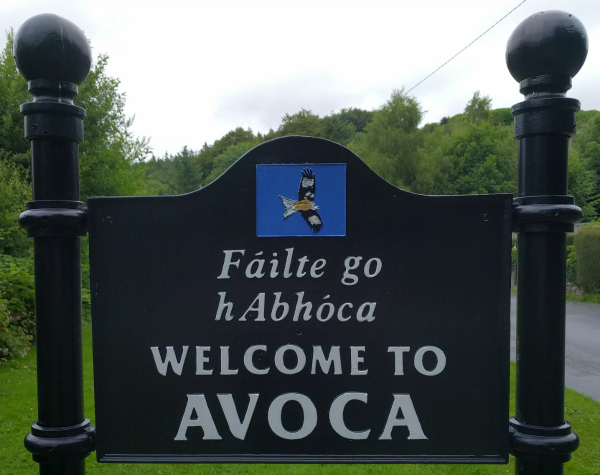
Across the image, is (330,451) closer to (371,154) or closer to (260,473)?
(260,473)

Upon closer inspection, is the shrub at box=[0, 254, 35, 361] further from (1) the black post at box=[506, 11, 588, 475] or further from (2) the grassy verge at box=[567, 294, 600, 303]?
(2) the grassy verge at box=[567, 294, 600, 303]

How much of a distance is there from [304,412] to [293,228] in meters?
0.57

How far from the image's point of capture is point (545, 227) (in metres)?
1.53

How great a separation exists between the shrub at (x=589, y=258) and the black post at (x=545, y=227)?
1762 centimetres

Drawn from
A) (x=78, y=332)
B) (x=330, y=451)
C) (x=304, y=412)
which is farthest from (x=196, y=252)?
(x=330, y=451)

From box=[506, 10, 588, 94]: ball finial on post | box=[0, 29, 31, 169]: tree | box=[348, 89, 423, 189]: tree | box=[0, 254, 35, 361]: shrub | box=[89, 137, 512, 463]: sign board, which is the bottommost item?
box=[0, 254, 35, 361]: shrub

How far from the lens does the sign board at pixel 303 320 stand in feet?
5.08

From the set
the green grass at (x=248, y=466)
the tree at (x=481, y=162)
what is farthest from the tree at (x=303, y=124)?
the green grass at (x=248, y=466)

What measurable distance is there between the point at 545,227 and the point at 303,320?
0.79 meters

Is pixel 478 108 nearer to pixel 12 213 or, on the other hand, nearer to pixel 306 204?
pixel 12 213

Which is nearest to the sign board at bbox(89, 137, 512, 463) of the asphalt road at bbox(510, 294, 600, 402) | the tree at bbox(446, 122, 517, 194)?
the asphalt road at bbox(510, 294, 600, 402)

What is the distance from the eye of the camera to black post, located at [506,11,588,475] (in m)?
1.53

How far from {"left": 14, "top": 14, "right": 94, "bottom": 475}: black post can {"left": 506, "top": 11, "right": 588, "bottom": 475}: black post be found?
54.2 inches

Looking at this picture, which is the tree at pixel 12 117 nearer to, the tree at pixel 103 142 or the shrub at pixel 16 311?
the tree at pixel 103 142
